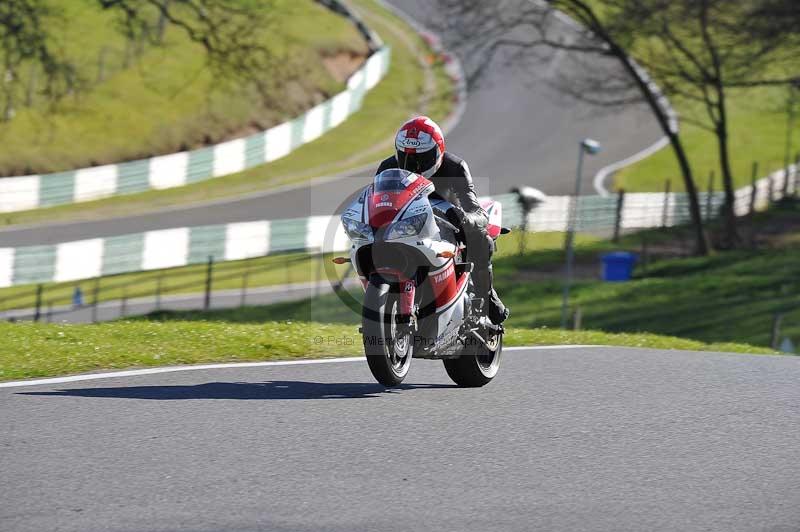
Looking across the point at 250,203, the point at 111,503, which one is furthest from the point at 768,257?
the point at 111,503

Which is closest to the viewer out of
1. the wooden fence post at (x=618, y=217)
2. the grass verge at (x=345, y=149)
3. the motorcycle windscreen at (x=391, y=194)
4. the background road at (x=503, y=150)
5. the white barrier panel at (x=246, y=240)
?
the motorcycle windscreen at (x=391, y=194)

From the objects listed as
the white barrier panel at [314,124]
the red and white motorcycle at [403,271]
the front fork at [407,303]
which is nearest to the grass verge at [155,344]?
the red and white motorcycle at [403,271]

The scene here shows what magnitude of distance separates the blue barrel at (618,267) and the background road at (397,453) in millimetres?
22861

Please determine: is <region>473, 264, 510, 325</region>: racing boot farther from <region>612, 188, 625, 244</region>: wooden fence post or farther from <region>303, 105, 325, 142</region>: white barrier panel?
<region>303, 105, 325, 142</region>: white barrier panel

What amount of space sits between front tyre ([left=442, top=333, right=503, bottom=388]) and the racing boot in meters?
0.26

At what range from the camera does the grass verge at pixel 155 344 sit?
30.4 ft

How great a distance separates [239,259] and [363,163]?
15044 mm

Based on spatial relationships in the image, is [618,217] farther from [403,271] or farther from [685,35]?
[403,271]

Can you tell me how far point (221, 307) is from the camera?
30062 millimetres

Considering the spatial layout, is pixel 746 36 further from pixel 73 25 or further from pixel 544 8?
pixel 73 25

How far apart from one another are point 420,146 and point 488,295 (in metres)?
1.41

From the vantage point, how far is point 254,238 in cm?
3428

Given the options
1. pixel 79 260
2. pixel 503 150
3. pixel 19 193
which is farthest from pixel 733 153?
pixel 79 260

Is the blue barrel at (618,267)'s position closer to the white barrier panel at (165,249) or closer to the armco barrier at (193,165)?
the white barrier panel at (165,249)
